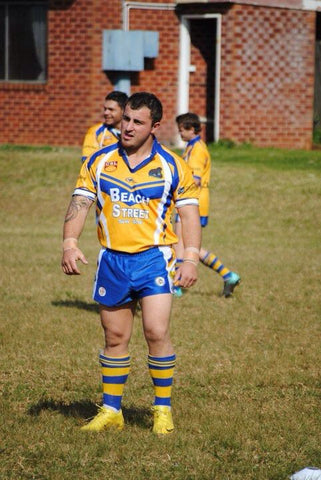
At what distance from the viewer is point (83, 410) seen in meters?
6.68

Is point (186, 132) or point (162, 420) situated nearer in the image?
point (162, 420)

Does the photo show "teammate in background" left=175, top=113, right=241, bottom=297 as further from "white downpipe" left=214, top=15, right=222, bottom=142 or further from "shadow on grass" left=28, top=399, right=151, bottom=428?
"white downpipe" left=214, top=15, right=222, bottom=142

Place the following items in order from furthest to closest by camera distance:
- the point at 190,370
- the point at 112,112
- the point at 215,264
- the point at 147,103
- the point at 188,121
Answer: the point at 215,264
the point at 188,121
the point at 112,112
the point at 190,370
the point at 147,103

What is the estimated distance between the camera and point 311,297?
442 inches

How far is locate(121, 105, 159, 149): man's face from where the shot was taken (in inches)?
239

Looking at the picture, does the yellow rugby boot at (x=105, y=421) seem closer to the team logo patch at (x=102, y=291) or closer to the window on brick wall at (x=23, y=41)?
the team logo patch at (x=102, y=291)

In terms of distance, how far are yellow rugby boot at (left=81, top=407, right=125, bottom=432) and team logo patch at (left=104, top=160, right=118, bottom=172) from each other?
5.03 ft

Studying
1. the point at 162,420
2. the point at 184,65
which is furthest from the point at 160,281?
the point at 184,65

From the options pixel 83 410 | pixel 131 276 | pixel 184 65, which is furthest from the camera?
pixel 184 65

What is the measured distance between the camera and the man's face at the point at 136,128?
6.06 meters

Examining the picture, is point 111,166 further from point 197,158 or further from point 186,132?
point 197,158

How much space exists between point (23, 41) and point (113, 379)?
18429 millimetres

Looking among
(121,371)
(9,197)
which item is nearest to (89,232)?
(9,197)

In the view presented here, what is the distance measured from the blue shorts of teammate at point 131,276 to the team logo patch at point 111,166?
20.2 inches
